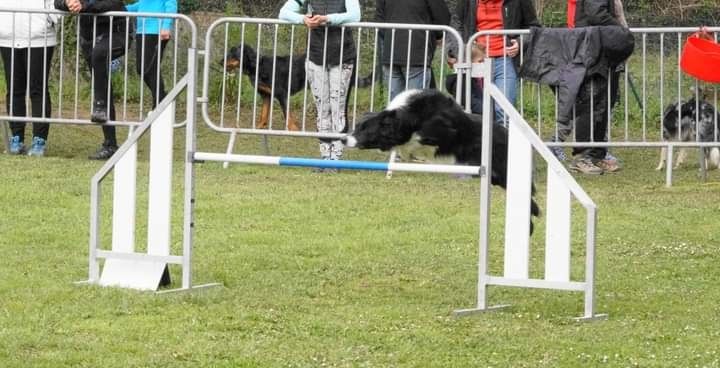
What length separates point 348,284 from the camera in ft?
26.5

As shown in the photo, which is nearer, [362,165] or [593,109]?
[362,165]

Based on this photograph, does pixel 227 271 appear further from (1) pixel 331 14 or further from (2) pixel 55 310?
(1) pixel 331 14

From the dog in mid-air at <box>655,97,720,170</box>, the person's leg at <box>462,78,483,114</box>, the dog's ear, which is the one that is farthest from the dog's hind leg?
the dog's ear

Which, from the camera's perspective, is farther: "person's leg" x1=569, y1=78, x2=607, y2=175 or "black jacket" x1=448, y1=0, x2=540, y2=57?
"black jacket" x1=448, y1=0, x2=540, y2=57

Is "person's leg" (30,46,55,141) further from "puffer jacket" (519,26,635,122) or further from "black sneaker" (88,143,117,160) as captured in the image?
"puffer jacket" (519,26,635,122)

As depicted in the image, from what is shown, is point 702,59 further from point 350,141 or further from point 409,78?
point 350,141

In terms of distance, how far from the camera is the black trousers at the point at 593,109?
12359 mm

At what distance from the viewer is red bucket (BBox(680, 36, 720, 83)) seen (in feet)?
36.7

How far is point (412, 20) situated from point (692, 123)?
2.58m

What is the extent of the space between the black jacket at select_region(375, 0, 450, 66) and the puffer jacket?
0.95 meters

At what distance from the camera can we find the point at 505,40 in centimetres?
1226

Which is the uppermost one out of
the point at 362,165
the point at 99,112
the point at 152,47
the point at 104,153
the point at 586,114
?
the point at 152,47

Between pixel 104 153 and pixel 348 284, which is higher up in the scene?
pixel 104 153

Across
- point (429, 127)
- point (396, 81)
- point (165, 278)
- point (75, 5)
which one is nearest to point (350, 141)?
point (429, 127)
